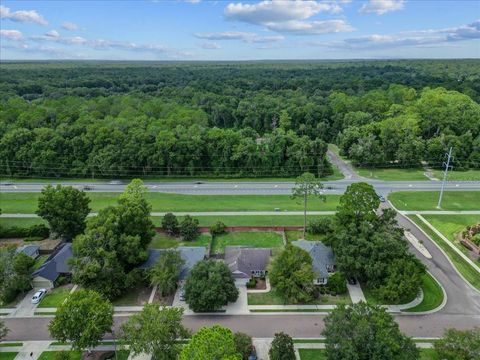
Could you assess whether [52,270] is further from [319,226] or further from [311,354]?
[319,226]

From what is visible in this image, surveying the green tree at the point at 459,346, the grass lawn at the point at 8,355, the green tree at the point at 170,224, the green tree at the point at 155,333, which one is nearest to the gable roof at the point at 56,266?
the grass lawn at the point at 8,355

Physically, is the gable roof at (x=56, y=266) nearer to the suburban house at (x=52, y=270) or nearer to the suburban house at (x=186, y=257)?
the suburban house at (x=52, y=270)

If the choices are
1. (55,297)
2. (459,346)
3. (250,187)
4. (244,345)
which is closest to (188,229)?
(55,297)

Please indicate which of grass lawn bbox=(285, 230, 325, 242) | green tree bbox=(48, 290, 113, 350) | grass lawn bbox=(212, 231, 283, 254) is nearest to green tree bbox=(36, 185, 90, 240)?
grass lawn bbox=(212, 231, 283, 254)

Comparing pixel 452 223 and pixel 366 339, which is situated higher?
pixel 366 339

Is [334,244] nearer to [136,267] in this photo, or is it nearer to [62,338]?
[136,267]

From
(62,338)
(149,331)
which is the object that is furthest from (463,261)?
(62,338)
